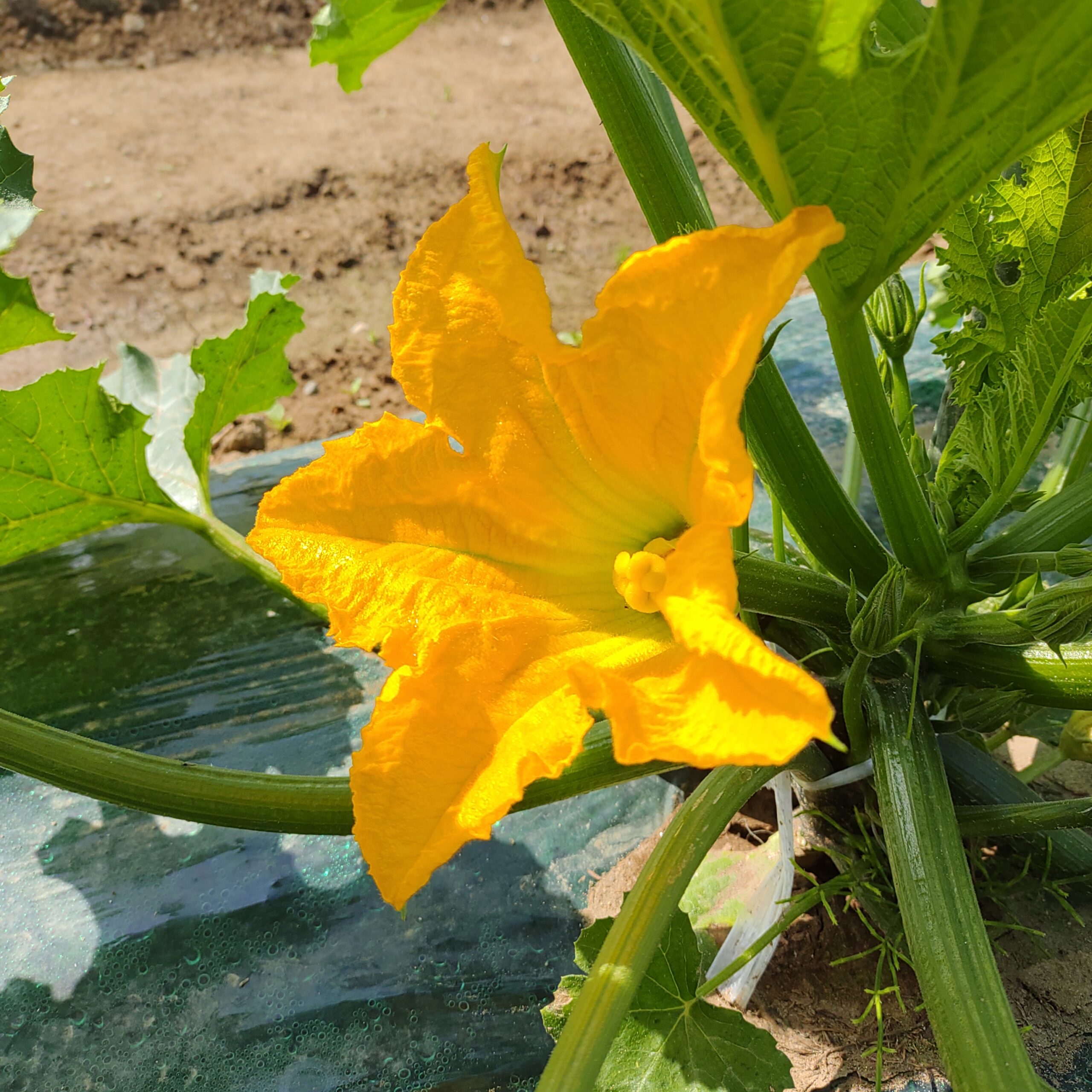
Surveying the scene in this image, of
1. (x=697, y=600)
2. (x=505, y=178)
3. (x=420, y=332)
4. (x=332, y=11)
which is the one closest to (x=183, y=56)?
(x=505, y=178)

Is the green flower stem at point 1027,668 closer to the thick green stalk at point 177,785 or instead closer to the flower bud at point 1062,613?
the flower bud at point 1062,613

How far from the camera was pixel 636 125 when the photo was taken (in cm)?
111

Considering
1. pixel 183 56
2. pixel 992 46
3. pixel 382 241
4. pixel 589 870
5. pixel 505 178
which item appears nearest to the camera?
pixel 992 46

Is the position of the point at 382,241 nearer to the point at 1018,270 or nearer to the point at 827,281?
the point at 1018,270

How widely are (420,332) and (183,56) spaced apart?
16.8ft

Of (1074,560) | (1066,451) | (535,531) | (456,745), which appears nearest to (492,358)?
(535,531)

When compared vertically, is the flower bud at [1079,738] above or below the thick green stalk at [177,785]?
below

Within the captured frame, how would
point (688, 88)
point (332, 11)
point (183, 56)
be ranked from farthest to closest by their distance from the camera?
point (183, 56), point (332, 11), point (688, 88)

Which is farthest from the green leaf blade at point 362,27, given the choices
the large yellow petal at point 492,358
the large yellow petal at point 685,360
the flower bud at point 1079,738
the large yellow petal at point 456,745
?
the flower bud at point 1079,738

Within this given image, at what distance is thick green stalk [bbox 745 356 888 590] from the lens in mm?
1126

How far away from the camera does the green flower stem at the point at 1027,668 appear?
1.00m

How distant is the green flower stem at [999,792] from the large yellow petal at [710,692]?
2.10ft

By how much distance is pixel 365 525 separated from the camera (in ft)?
3.04

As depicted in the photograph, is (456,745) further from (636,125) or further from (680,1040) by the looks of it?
(636,125)
